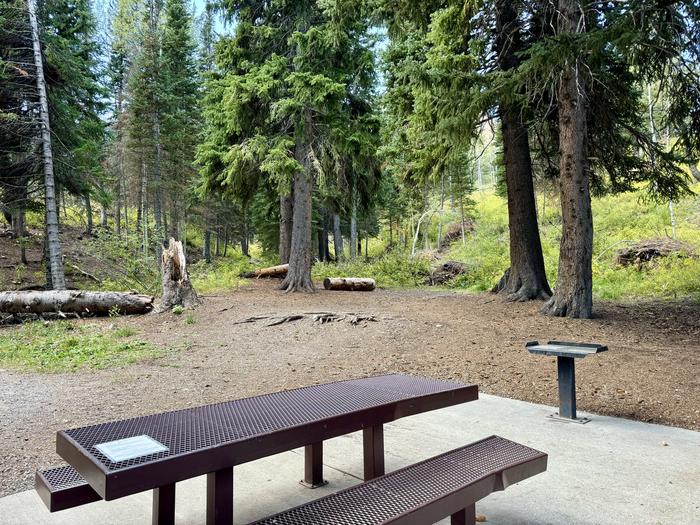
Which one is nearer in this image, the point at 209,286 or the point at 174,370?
the point at 174,370

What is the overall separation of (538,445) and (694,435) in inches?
50.2

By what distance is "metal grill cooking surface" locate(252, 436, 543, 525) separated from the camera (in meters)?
1.84

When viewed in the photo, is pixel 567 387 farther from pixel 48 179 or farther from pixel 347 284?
pixel 48 179

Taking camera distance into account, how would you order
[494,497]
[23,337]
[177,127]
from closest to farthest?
[494,497] < [23,337] < [177,127]

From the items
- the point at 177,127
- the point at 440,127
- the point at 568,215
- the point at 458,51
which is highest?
the point at 177,127

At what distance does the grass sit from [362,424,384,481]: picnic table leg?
16.5ft

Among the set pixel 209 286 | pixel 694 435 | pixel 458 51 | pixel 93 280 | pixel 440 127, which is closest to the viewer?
pixel 694 435

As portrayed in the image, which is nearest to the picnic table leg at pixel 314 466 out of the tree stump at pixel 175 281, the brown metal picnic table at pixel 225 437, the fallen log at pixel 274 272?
the brown metal picnic table at pixel 225 437

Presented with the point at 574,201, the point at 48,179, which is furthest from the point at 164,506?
the point at 48,179

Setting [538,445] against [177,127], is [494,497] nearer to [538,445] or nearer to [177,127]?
[538,445]

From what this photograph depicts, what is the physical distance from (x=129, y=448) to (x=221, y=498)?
1.56 feet

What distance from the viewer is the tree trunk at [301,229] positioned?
47.1 ft

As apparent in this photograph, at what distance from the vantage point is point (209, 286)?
15.8m

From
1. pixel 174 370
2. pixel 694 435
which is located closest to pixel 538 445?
pixel 694 435
